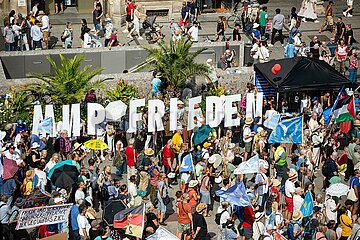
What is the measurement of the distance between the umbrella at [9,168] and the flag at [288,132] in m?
7.76

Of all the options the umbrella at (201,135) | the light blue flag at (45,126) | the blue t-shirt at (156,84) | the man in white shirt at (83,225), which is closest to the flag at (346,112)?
the umbrella at (201,135)

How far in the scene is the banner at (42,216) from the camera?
2319 cm

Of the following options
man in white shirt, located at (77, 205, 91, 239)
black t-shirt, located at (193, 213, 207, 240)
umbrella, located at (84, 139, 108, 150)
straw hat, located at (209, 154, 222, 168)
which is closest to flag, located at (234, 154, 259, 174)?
straw hat, located at (209, 154, 222, 168)

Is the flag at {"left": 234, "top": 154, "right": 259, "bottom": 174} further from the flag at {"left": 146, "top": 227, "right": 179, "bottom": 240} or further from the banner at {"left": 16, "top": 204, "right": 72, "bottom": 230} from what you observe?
the banner at {"left": 16, "top": 204, "right": 72, "bottom": 230}

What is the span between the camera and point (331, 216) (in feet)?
83.5

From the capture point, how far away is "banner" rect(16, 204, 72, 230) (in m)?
23.2

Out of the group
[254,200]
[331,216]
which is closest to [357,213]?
[331,216]

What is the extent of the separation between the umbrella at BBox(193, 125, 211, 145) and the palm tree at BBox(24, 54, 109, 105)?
14.1 ft

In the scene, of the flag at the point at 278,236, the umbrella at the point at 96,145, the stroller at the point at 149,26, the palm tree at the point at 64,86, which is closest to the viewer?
the flag at the point at 278,236

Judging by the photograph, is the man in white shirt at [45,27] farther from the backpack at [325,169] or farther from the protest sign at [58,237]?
the protest sign at [58,237]

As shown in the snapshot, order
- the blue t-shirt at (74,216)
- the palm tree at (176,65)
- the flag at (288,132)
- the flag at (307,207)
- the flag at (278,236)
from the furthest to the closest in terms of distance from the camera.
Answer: the palm tree at (176,65) → the flag at (288,132) → the flag at (307,207) → the blue t-shirt at (74,216) → the flag at (278,236)

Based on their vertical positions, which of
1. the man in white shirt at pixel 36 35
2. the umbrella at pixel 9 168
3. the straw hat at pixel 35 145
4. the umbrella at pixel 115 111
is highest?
the man in white shirt at pixel 36 35

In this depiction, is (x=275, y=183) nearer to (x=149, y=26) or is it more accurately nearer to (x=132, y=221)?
(x=132, y=221)

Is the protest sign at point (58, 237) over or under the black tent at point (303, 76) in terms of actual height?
under
